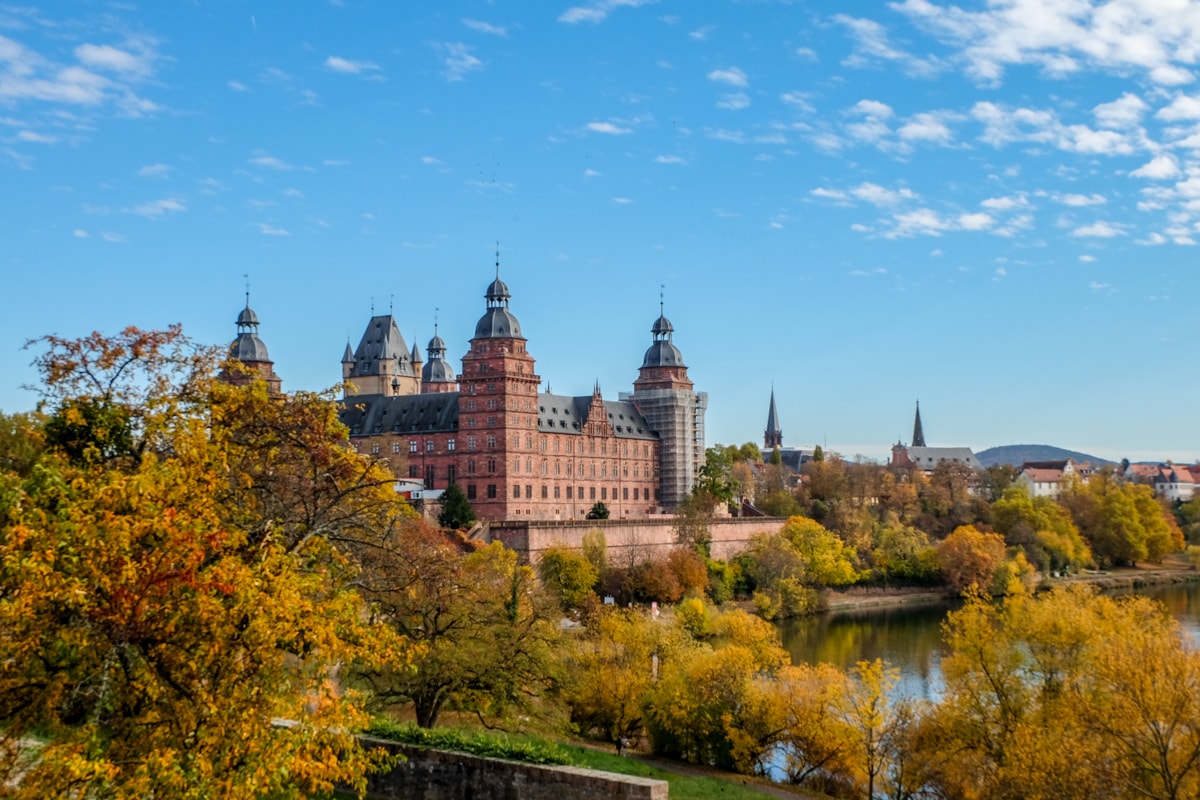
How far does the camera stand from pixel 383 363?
10512cm

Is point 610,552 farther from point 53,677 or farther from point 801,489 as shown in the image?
point 53,677

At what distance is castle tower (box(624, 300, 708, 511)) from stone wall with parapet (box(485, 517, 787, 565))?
1159 cm

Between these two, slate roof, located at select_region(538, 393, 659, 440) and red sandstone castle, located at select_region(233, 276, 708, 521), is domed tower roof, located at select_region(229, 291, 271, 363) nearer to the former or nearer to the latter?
red sandstone castle, located at select_region(233, 276, 708, 521)

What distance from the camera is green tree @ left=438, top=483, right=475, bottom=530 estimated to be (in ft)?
216

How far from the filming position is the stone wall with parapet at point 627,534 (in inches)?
2495

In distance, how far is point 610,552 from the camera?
221 feet

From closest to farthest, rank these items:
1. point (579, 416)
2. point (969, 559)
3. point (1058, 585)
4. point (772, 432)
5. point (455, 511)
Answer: point (1058, 585)
point (455, 511)
point (969, 559)
point (579, 416)
point (772, 432)

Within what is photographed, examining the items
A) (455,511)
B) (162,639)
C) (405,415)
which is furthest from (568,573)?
(162,639)

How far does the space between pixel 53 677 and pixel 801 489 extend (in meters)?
90.2

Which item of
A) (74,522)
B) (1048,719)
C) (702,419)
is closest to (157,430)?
(74,522)

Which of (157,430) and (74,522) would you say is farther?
(157,430)

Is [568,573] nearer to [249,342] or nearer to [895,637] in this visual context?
[895,637]

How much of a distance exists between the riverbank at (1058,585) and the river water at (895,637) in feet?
4.57

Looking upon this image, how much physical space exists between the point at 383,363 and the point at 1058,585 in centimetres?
6228
